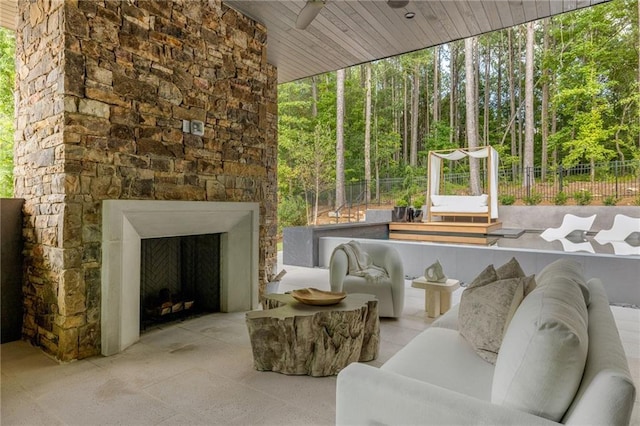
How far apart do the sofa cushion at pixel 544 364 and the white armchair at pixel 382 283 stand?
243 centimetres

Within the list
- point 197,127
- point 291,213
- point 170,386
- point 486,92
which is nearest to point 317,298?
point 170,386

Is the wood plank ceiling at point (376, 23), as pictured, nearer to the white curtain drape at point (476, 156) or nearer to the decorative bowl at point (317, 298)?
the decorative bowl at point (317, 298)

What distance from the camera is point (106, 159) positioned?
9.45 ft

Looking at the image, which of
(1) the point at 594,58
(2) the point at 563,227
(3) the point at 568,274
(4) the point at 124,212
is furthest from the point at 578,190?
(4) the point at 124,212

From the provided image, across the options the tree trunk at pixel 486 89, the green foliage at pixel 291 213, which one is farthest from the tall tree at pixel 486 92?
the green foliage at pixel 291 213

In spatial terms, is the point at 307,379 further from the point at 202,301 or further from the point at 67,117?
the point at 67,117

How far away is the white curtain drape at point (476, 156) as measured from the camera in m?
9.38

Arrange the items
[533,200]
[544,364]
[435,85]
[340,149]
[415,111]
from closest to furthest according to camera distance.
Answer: [544,364], [533,200], [340,149], [435,85], [415,111]

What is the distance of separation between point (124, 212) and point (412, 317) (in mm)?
2894

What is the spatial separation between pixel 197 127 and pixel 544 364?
3.29 m

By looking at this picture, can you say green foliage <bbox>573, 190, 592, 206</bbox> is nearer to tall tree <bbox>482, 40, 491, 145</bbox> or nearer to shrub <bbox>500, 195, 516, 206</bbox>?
shrub <bbox>500, 195, 516, 206</bbox>

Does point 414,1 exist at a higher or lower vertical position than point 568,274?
higher

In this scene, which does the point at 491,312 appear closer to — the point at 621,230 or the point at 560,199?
the point at 621,230

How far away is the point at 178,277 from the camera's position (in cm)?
407
